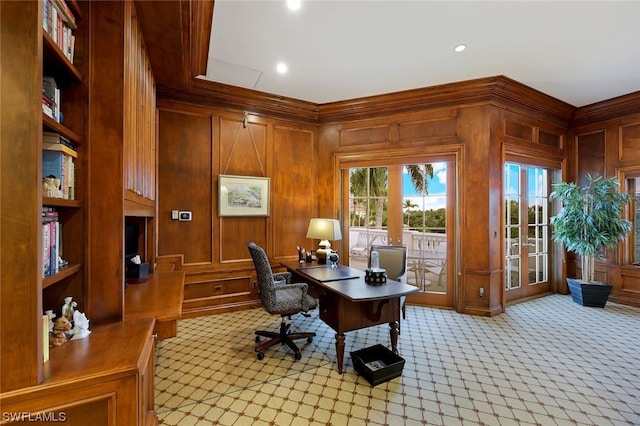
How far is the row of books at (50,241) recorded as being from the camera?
124cm

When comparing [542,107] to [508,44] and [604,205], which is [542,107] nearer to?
[604,205]

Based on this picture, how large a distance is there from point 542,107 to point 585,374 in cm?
380

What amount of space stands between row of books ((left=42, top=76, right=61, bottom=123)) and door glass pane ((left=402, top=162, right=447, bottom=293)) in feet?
13.1

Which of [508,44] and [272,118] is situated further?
[272,118]

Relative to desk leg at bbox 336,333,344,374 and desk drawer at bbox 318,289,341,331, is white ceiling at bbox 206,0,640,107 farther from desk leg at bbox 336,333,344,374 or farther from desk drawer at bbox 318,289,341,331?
desk leg at bbox 336,333,344,374

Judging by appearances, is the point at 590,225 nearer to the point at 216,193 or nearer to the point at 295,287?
the point at 295,287

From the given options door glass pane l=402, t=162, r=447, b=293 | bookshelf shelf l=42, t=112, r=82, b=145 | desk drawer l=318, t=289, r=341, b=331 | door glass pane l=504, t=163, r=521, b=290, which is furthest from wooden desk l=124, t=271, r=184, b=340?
door glass pane l=504, t=163, r=521, b=290

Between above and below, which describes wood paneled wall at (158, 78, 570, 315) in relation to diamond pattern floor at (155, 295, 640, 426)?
above

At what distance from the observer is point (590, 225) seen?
4.11 m

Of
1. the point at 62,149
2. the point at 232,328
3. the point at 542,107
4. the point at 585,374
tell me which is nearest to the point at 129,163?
the point at 62,149

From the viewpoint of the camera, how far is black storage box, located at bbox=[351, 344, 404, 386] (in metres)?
2.31

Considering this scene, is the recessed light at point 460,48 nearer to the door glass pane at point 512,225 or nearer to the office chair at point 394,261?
the door glass pane at point 512,225

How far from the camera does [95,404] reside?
3.75 ft

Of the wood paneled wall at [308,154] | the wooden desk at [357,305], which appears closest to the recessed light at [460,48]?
the wood paneled wall at [308,154]
